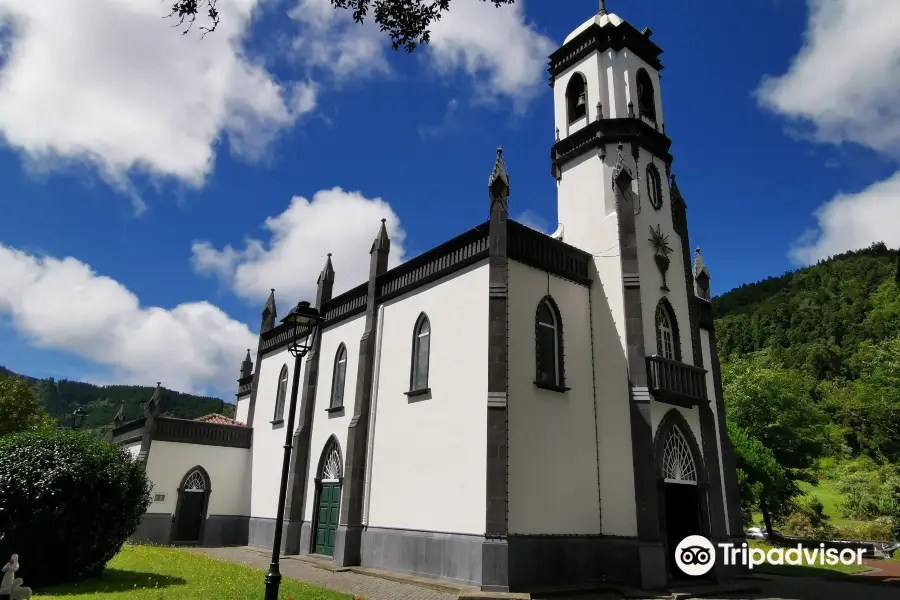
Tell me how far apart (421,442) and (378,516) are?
9.40ft

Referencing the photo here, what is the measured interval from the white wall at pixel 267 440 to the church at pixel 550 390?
1.47 metres

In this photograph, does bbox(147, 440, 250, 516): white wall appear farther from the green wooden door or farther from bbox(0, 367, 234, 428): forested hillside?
bbox(0, 367, 234, 428): forested hillside

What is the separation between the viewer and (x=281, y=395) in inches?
1027

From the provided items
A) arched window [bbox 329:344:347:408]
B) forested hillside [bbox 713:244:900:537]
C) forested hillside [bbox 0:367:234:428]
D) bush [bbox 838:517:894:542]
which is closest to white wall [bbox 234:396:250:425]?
arched window [bbox 329:344:347:408]

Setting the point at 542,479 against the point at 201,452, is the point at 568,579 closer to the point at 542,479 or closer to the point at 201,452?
the point at 542,479

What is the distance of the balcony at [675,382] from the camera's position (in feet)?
52.1

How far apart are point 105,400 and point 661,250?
158m

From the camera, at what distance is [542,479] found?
14.7 m

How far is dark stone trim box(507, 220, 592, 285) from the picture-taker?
16.1 m

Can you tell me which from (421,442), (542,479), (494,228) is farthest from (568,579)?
(494,228)

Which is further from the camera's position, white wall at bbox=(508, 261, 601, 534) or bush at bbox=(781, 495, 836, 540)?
bush at bbox=(781, 495, 836, 540)

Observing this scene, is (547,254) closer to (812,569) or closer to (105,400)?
(812,569)

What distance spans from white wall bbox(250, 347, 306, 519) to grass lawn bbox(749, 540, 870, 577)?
60.5 ft

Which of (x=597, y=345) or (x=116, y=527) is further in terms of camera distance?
(x=597, y=345)
